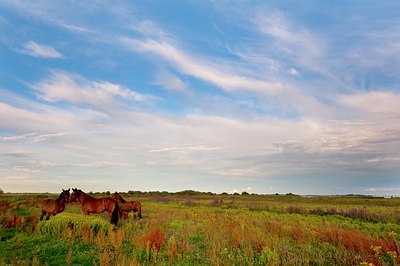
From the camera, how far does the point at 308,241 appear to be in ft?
41.2

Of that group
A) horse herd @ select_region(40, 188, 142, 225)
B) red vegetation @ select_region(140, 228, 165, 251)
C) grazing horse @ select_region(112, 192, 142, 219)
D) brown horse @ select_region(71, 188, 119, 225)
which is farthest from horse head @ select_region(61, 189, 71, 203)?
red vegetation @ select_region(140, 228, 165, 251)

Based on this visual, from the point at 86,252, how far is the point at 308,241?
8.76m

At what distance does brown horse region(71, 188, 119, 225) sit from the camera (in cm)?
1646

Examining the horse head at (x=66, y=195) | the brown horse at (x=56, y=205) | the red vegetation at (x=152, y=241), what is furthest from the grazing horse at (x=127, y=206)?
the red vegetation at (x=152, y=241)

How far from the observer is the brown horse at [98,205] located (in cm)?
1646

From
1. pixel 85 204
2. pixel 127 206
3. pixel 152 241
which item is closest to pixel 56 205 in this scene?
pixel 85 204

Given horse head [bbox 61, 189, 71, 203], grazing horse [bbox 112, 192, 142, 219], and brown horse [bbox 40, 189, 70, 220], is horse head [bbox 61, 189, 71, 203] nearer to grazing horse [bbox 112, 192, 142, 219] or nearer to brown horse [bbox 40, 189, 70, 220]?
brown horse [bbox 40, 189, 70, 220]

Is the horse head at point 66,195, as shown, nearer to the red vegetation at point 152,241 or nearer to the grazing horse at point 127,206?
the grazing horse at point 127,206

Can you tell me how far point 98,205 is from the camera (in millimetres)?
17062

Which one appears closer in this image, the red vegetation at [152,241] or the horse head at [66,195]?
the red vegetation at [152,241]

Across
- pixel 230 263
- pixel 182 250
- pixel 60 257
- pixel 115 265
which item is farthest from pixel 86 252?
pixel 230 263

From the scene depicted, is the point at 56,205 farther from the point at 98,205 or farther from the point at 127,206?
the point at 127,206

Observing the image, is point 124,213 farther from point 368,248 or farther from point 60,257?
point 368,248

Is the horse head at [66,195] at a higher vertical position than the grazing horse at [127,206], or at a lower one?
higher
